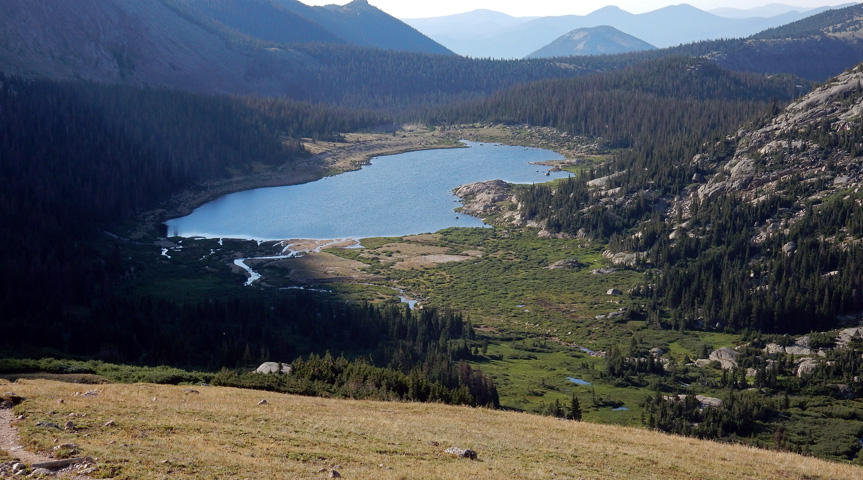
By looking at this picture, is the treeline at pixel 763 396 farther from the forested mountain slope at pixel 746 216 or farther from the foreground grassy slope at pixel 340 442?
the foreground grassy slope at pixel 340 442

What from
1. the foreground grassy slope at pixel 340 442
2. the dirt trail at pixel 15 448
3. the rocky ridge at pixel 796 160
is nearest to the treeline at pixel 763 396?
the foreground grassy slope at pixel 340 442

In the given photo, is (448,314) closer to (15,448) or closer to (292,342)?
(292,342)

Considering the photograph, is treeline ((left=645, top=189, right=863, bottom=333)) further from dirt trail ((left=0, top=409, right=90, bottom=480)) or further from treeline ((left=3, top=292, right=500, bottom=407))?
dirt trail ((left=0, top=409, right=90, bottom=480))

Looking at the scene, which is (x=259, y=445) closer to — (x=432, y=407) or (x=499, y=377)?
(x=432, y=407)

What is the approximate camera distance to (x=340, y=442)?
34.8 m

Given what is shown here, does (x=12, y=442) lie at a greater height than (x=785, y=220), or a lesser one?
greater

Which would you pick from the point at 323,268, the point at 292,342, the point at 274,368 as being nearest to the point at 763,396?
the point at 274,368

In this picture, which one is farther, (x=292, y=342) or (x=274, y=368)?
(x=292, y=342)

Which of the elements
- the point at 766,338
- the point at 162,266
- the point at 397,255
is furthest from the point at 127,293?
the point at 766,338

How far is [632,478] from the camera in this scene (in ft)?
112

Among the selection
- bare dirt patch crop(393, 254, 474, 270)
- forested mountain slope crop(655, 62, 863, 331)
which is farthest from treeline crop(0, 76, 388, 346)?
forested mountain slope crop(655, 62, 863, 331)

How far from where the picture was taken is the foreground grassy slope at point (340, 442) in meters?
29.9

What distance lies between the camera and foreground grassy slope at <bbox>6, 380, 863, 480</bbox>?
1177 inches

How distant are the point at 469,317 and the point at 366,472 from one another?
70497 millimetres
